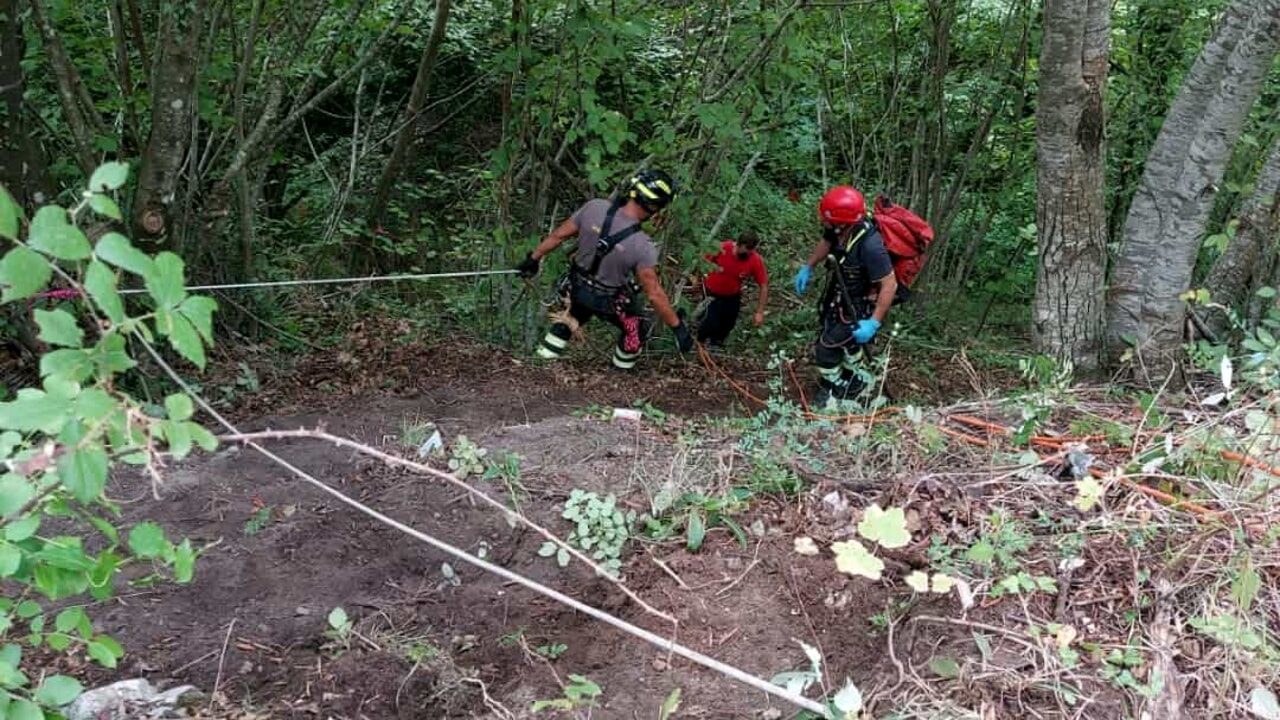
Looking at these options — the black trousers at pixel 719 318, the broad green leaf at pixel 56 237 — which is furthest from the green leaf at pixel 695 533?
the black trousers at pixel 719 318

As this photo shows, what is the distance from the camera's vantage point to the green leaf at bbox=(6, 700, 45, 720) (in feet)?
5.63

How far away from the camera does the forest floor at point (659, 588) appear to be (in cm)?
250

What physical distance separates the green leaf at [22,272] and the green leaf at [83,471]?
265 mm

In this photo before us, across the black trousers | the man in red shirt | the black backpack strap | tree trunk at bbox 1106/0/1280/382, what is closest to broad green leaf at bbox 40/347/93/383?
tree trunk at bbox 1106/0/1280/382

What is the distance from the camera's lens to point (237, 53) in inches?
239

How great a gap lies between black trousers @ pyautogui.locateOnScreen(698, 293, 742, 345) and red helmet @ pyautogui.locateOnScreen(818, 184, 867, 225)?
221cm

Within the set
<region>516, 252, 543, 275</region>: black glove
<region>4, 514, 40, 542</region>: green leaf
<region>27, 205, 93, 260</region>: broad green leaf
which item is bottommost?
<region>516, 252, 543, 275</region>: black glove

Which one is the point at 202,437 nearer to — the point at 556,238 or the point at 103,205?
the point at 103,205

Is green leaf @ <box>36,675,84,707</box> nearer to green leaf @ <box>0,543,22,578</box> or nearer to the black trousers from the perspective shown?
green leaf @ <box>0,543,22,578</box>

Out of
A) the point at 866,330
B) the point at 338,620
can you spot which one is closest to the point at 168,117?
the point at 338,620

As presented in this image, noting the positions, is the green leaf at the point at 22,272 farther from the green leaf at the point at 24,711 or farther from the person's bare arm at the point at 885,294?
the person's bare arm at the point at 885,294

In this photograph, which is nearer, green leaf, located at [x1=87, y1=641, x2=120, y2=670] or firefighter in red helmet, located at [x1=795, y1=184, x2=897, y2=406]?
green leaf, located at [x1=87, y1=641, x2=120, y2=670]

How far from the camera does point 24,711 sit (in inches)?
67.8

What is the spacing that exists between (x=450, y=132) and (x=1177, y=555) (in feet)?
30.4
